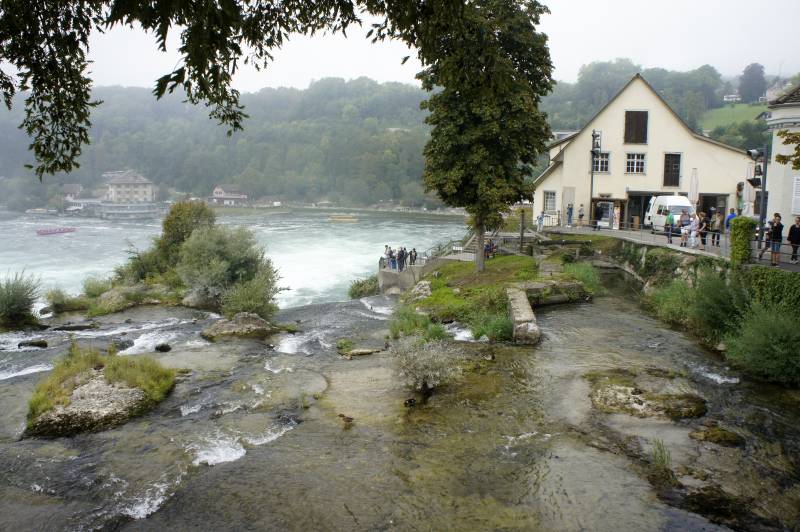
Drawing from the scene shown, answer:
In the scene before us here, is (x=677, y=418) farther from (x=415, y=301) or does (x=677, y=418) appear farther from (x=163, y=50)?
(x=415, y=301)

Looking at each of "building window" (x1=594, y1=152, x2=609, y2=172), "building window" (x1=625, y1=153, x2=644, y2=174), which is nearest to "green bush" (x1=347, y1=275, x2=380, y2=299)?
"building window" (x1=594, y1=152, x2=609, y2=172)

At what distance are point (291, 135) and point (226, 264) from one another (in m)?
160

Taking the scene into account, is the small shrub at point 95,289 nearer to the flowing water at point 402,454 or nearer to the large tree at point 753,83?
the flowing water at point 402,454

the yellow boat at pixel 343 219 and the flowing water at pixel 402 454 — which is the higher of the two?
the yellow boat at pixel 343 219

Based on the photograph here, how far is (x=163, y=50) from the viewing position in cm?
655

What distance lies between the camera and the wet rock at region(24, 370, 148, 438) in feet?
35.6

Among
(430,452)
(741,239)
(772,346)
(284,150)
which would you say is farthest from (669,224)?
(284,150)

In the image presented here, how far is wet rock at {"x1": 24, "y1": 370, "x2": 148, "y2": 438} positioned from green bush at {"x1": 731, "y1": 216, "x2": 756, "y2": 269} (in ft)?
53.6

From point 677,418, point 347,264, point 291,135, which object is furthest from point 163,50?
point 291,135

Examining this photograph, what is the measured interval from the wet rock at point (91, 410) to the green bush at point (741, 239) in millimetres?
16345

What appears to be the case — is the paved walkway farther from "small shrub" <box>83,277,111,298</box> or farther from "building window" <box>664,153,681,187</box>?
"small shrub" <box>83,277,111,298</box>

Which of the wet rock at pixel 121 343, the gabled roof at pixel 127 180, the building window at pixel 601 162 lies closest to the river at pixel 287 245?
the wet rock at pixel 121 343

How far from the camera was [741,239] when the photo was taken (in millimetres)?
16281

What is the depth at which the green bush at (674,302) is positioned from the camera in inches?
708
